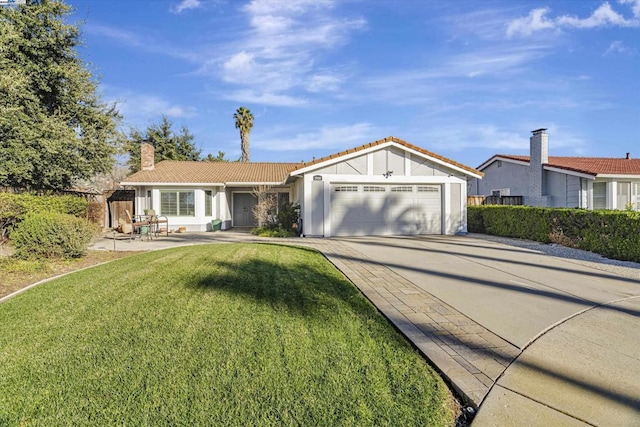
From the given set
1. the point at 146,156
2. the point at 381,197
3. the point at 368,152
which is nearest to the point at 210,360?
the point at 368,152

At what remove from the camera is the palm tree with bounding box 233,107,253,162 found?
1412 inches

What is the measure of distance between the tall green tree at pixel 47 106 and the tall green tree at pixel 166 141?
14978 millimetres

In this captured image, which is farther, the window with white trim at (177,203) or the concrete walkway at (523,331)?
the window with white trim at (177,203)

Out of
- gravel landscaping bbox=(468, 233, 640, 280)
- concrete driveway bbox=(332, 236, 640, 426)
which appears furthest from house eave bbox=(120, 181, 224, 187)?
gravel landscaping bbox=(468, 233, 640, 280)

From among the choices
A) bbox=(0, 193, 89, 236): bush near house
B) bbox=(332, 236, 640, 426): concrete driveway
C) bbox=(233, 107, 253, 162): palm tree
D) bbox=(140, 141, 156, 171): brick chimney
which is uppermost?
bbox=(233, 107, 253, 162): palm tree

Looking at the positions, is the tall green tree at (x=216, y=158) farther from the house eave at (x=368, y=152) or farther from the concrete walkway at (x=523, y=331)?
the concrete walkway at (x=523, y=331)

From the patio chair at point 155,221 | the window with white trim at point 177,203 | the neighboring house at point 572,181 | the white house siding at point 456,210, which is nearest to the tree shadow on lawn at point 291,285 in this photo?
the white house siding at point 456,210

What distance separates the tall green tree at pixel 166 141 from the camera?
33812mm

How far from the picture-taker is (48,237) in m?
8.74

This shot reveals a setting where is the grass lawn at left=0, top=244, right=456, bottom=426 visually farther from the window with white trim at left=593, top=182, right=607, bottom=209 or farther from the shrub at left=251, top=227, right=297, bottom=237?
the window with white trim at left=593, top=182, right=607, bottom=209

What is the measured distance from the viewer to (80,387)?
9.85ft

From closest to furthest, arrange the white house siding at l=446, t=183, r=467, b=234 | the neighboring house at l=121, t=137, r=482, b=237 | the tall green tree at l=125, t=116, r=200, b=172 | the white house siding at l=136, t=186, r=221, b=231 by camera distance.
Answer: the neighboring house at l=121, t=137, r=482, b=237 → the white house siding at l=446, t=183, r=467, b=234 → the white house siding at l=136, t=186, r=221, b=231 → the tall green tree at l=125, t=116, r=200, b=172

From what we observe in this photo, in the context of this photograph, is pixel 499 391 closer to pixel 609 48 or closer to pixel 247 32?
pixel 247 32

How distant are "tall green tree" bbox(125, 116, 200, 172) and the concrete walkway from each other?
3092 centimetres
